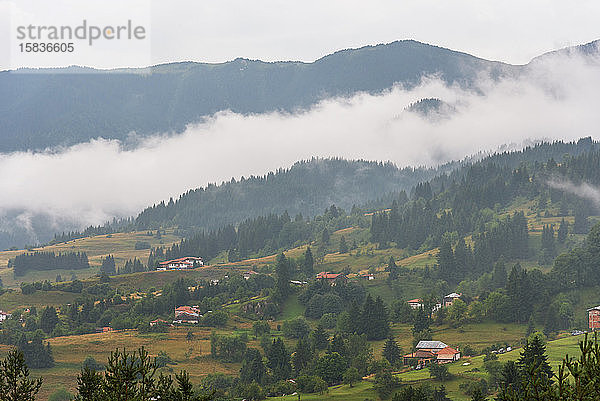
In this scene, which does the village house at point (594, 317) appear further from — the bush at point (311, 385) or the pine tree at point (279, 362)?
the pine tree at point (279, 362)

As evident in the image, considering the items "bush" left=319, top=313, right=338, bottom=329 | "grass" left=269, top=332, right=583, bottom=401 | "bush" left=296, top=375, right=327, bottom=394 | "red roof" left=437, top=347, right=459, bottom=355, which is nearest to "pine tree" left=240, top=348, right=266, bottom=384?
"bush" left=296, top=375, right=327, bottom=394

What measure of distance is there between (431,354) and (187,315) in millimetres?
70380

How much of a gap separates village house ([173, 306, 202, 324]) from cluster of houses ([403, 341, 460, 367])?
62159 mm

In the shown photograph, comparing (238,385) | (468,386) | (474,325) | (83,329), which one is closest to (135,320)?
(83,329)

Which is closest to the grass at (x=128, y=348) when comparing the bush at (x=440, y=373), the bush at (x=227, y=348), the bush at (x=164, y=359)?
the bush at (x=164, y=359)

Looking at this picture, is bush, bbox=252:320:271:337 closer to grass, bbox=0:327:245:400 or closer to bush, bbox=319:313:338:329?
grass, bbox=0:327:245:400

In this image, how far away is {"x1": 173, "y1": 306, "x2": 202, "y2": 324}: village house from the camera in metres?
189

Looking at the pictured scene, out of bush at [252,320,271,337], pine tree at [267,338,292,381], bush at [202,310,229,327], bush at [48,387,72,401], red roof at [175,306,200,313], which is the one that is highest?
red roof at [175,306,200,313]

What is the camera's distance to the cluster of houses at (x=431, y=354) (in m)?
140

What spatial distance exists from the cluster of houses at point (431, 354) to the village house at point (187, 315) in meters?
62.2

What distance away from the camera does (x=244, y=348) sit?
162375mm

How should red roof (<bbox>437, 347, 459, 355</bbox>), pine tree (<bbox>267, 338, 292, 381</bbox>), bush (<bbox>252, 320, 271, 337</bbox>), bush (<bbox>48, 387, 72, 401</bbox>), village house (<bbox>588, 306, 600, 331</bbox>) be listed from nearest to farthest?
bush (<bbox>48, 387, 72, 401</bbox>) → pine tree (<bbox>267, 338, 292, 381</bbox>) → red roof (<bbox>437, 347, 459, 355</bbox>) → village house (<bbox>588, 306, 600, 331</bbox>) → bush (<bbox>252, 320, 271, 337</bbox>)

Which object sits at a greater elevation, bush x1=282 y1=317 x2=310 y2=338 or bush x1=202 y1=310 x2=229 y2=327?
bush x1=202 y1=310 x2=229 y2=327

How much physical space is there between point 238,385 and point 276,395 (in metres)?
7.68
